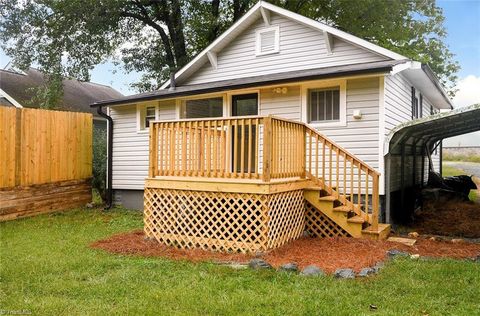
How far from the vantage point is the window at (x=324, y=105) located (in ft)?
27.5

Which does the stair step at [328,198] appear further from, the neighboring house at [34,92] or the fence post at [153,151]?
the neighboring house at [34,92]

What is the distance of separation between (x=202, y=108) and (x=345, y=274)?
7574 millimetres

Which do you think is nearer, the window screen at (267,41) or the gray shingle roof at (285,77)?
the gray shingle roof at (285,77)

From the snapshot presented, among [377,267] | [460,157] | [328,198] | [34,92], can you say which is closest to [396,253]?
[377,267]

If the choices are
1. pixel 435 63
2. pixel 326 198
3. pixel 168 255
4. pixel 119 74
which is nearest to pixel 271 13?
pixel 326 198

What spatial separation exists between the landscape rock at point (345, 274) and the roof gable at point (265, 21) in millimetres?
5312

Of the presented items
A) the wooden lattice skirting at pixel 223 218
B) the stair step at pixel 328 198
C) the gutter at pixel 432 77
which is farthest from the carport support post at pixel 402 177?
the wooden lattice skirting at pixel 223 218

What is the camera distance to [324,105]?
858cm

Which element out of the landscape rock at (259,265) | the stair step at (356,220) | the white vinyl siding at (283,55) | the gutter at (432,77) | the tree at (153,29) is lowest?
the landscape rock at (259,265)

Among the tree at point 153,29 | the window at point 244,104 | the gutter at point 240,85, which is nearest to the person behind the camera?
the gutter at point 240,85

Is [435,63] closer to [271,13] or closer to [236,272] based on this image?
[271,13]

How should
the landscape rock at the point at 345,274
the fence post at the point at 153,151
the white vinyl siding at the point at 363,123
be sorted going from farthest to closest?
the white vinyl siding at the point at 363,123 < the fence post at the point at 153,151 < the landscape rock at the point at 345,274

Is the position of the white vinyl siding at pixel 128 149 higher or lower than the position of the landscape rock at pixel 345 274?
higher

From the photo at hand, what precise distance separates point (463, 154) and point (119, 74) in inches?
1249
